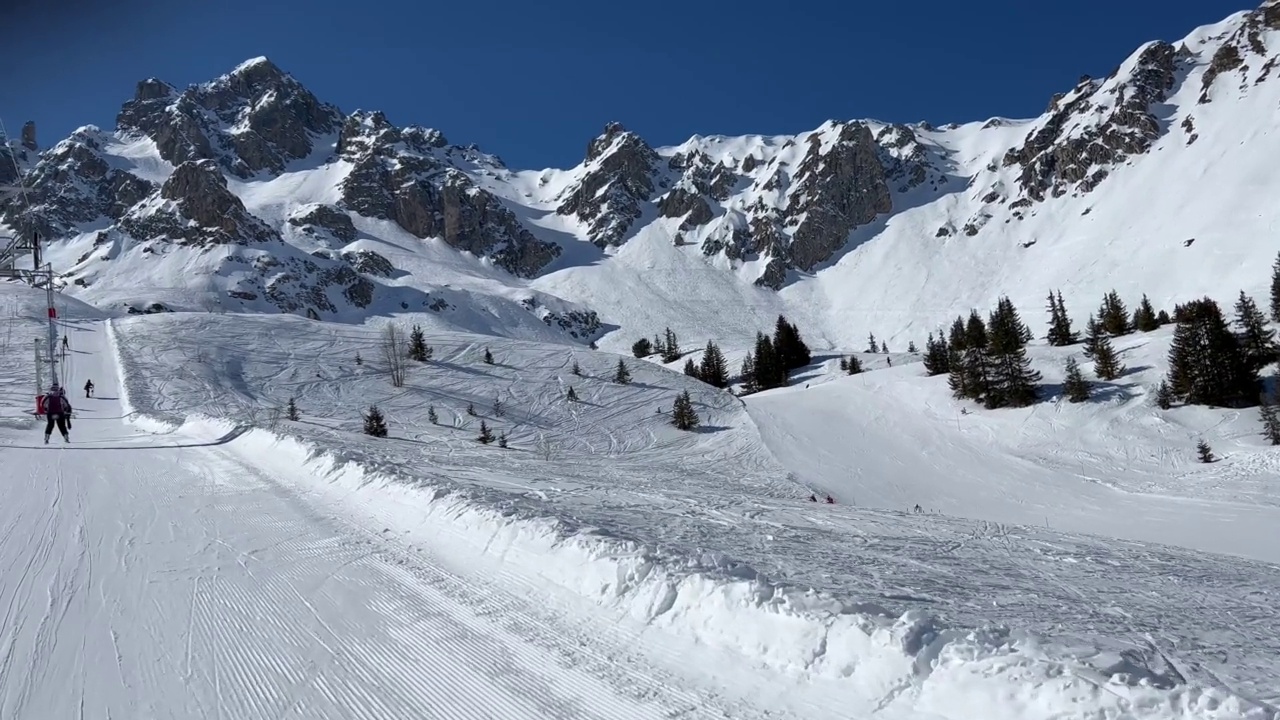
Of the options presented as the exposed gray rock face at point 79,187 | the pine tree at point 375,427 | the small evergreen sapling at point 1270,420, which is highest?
the exposed gray rock face at point 79,187

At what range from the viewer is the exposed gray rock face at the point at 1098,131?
156250 millimetres

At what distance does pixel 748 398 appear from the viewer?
158ft

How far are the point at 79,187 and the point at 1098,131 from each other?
258 meters

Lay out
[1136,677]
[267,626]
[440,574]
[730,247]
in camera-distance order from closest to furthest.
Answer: [1136,677]
[267,626]
[440,574]
[730,247]

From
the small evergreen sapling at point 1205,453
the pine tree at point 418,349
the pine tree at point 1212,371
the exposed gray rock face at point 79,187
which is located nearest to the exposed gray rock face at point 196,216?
the exposed gray rock face at point 79,187

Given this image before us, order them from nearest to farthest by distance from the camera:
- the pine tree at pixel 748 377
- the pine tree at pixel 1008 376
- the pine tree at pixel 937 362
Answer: the pine tree at pixel 1008 376, the pine tree at pixel 937 362, the pine tree at pixel 748 377

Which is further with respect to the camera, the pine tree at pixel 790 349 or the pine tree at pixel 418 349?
the pine tree at pixel 790 349

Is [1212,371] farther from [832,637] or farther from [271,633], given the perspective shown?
[271,633]

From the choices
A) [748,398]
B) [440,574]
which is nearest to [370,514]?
[440,574]

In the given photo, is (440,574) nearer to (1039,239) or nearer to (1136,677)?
(1136,677)

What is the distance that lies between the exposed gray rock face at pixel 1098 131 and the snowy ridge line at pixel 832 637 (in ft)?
593

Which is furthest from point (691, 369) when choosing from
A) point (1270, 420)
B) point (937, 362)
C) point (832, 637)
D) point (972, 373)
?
point (832, 637)

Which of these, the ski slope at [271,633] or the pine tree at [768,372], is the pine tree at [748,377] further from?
the ski slope at [271,633]

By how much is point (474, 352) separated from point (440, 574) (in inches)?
1752
